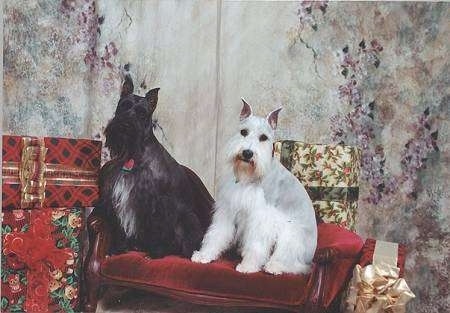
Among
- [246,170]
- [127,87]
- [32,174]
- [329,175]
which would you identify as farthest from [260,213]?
[32,174]

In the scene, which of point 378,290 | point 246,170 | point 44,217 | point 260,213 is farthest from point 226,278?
point 44,217

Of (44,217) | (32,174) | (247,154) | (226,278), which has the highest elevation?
(247,154)

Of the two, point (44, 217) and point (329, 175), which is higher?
point (329, 175)

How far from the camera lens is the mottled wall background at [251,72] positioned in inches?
67.2

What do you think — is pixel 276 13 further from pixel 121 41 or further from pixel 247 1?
pixel 121 41

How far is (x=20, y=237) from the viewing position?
1.64m

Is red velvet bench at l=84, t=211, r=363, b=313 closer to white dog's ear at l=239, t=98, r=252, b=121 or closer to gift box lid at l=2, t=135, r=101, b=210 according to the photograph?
gift box lid at l=2, t=135, r=101, b=210

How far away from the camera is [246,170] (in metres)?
1.58

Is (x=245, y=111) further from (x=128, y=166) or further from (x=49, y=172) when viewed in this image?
(x=49, y=172)

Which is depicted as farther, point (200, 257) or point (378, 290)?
point (200, 257)

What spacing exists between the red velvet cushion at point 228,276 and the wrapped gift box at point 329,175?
8 centimetres

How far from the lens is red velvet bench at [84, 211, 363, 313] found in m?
1.59

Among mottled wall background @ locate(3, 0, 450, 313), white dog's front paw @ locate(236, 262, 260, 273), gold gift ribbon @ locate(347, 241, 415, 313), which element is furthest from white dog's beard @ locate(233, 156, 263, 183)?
gold gift ribbon @ locate(347, 241, 415, 313)

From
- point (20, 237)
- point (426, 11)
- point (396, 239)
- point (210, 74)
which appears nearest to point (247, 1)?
point (210, 74)
